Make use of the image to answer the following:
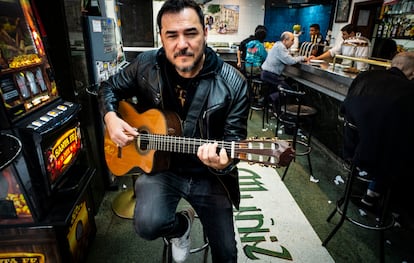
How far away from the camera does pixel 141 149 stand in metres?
1.66

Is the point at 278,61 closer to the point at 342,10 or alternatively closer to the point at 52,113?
the point at 52,113

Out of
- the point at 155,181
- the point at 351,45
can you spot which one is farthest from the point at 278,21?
the point at 155,181

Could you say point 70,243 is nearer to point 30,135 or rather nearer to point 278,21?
point 30,135

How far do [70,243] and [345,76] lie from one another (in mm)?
3061

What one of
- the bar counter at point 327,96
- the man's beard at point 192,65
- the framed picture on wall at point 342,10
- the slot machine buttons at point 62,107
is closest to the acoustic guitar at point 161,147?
the man's beard at point 192,65

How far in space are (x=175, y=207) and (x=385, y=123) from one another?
155 cm

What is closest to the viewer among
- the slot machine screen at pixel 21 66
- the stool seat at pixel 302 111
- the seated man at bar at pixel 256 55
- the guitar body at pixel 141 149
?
the slot machine screen at pixel 21 66

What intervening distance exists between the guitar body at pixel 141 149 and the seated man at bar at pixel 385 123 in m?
1.38

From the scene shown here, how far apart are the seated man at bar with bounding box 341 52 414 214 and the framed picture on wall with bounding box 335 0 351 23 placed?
5711mm

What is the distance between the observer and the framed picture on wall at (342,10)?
6.74 meters

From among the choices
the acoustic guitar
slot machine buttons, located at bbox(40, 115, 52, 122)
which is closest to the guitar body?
the acoustic guitar

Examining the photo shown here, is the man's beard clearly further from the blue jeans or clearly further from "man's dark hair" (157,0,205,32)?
the blue jeans

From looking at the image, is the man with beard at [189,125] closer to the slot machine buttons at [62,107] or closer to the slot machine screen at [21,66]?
the slot machine buttons at [62,107]

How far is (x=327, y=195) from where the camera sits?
274cm
